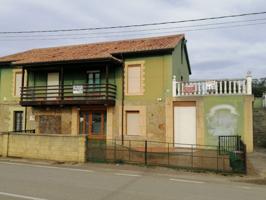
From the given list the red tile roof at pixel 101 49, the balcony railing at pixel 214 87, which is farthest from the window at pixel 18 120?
the balcony railing at pixel 214 87

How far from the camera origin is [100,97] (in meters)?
19.2

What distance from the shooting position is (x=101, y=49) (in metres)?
21.7

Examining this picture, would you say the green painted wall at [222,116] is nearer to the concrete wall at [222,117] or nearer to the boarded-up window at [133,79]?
the concrete wall at [222,117]

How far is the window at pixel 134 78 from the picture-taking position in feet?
63.1

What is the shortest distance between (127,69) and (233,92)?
22.4ft

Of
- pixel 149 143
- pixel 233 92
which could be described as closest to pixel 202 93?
pixel 233 92

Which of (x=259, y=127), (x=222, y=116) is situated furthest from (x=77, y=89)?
(x=259, y=127)

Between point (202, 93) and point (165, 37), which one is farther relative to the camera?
point (165, 37)

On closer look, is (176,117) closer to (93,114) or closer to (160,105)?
(160,105)

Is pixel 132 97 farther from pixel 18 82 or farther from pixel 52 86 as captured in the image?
pixel 18 82

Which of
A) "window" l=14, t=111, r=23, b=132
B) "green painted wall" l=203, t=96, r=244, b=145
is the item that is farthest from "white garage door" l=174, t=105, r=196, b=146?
"window" l=14, t=111, r=23, b=132

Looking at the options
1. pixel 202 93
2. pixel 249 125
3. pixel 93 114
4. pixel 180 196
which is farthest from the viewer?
pixel 93 114

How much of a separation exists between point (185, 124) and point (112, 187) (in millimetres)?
10330

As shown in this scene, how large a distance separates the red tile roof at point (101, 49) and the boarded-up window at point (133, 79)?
115 centimetres
